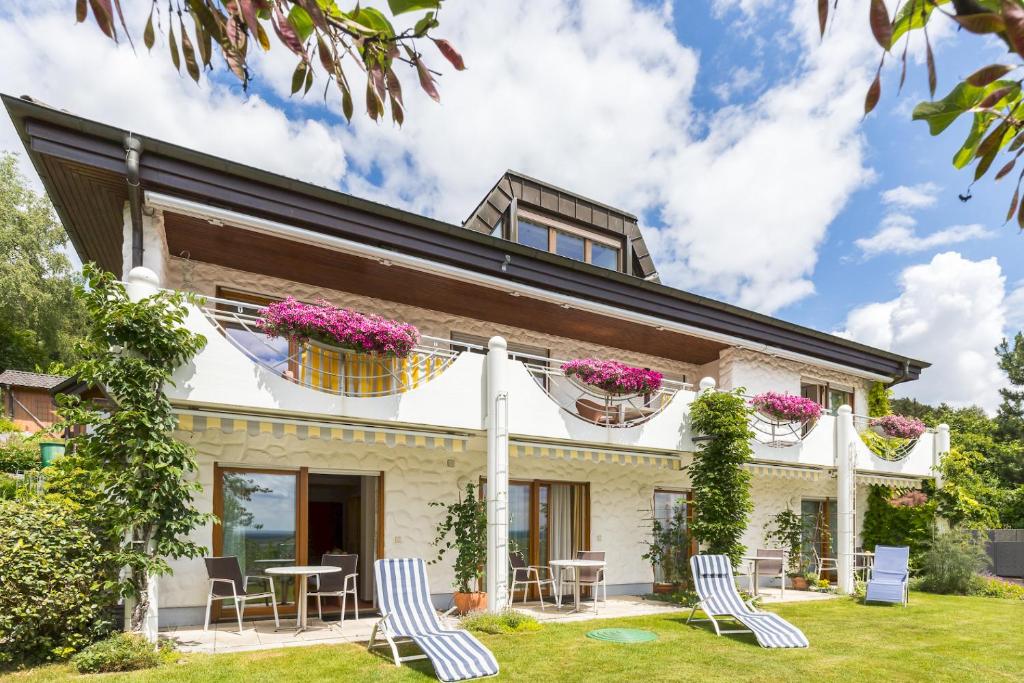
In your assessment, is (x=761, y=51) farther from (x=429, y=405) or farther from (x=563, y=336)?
(x=563, y=336)

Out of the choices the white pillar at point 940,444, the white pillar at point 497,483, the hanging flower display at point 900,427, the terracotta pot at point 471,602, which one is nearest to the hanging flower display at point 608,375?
the white pillar at point 497,483

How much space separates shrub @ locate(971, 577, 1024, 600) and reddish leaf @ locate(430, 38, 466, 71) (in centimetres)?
1888

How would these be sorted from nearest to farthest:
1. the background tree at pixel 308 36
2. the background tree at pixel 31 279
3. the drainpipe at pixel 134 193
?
the background tree at pixel 308 36 < the drainpipe at pixel 134 193 < the background tree at pixel 31 279

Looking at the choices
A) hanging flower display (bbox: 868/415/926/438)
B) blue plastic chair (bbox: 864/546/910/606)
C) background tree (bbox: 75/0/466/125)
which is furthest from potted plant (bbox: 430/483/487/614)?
hanging flower display (bbox: 868/415/926/438)

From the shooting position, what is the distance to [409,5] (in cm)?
174

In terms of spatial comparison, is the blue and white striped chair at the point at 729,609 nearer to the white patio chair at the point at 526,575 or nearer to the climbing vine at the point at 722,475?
the climbing vine at the point at 722,475

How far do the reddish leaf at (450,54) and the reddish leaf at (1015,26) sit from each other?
4.31 ft

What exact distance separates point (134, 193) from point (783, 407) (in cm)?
1285

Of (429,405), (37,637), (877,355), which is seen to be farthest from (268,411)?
(877,355)

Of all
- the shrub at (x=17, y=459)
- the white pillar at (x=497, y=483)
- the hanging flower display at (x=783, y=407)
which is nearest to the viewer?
the white pillar at (x=497, y=483)

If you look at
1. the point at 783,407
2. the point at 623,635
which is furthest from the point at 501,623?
the point at 783,407

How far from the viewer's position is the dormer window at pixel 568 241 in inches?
673

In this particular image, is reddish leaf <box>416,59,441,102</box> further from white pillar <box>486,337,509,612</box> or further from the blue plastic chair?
the blue plastic chair

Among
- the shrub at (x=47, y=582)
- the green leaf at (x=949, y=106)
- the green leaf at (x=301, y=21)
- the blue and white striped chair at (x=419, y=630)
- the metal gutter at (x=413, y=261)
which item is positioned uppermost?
the metal gutter at (x=413, y=261)
